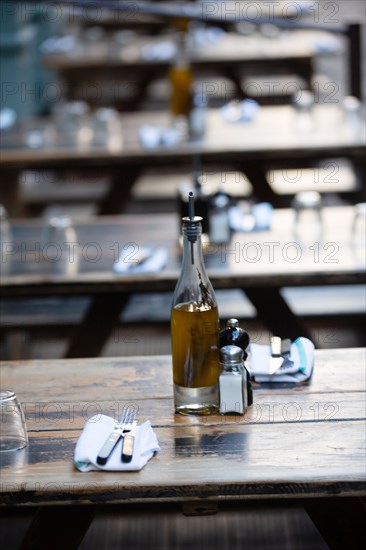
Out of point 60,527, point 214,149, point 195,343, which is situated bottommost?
point 60,527

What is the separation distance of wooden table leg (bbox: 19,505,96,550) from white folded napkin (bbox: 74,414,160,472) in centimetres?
9

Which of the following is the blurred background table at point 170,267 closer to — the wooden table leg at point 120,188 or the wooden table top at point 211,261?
the wooden table top at point 211,261

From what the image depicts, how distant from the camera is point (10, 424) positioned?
1.52m

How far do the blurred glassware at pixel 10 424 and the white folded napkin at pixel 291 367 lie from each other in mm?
424

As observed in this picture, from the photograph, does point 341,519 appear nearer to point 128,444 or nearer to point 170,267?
point 128,444

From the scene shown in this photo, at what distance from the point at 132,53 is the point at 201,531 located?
4237mm

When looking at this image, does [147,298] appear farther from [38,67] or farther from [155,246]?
[38,67]

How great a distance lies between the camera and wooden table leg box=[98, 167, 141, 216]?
4293mm

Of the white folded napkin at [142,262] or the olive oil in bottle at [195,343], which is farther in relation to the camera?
the white folded napkin at [142,262]

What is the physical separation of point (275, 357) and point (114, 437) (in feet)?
1.29

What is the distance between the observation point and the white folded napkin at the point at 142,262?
2.65 meters

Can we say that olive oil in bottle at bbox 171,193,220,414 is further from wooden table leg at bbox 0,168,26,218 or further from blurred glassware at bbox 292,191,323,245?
wooden table leg at bbox 0,168,26,218

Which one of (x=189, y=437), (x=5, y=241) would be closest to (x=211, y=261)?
(x=5, y=241)

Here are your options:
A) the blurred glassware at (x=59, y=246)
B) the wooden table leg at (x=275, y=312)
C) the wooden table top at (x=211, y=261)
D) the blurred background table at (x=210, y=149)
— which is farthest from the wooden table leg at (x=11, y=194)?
the wooden table leg at (x=275, y=312)
